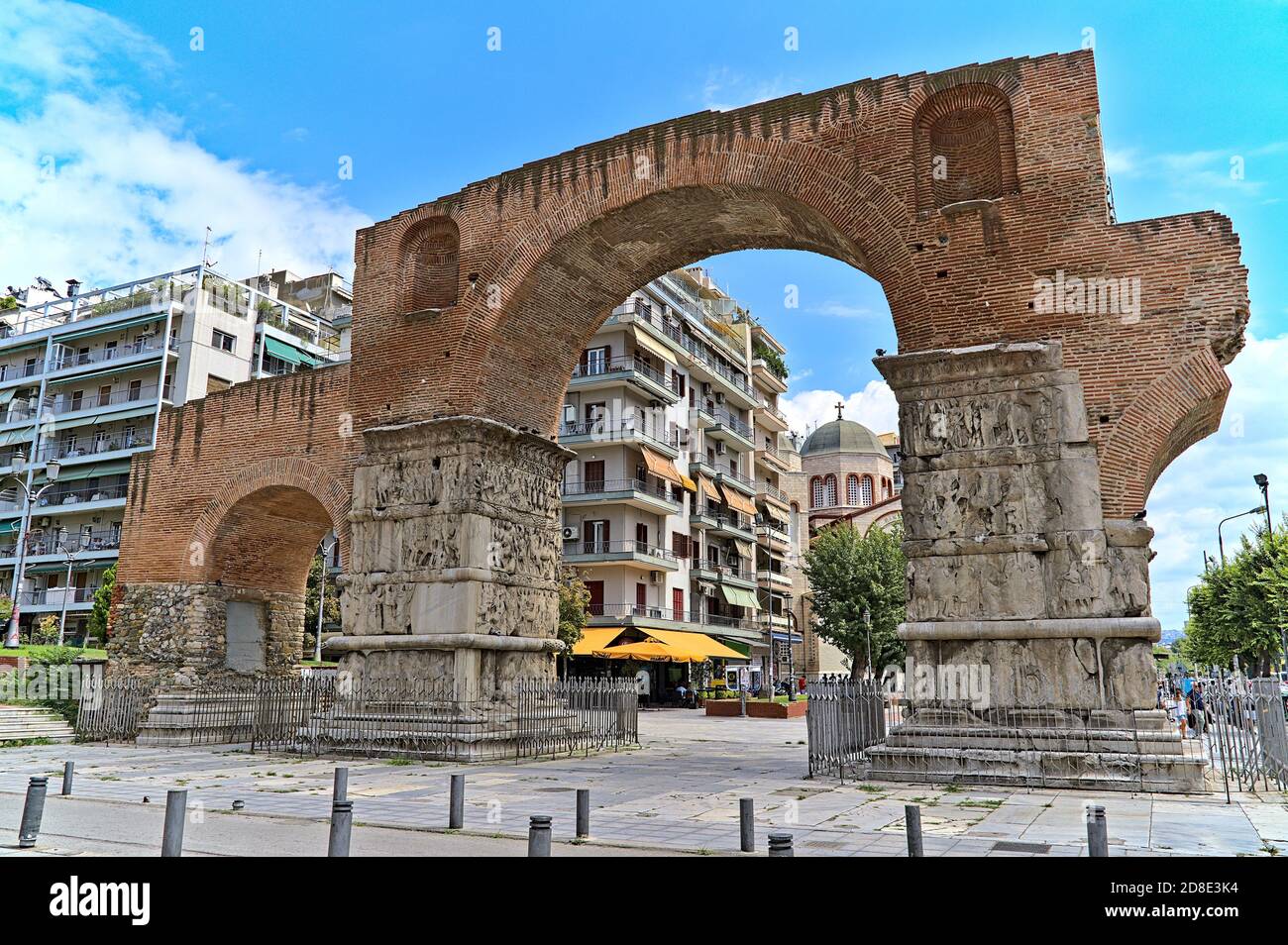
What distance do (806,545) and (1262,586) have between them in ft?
93.9

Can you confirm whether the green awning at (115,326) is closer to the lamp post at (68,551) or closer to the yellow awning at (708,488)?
the lamp post at (68,551)

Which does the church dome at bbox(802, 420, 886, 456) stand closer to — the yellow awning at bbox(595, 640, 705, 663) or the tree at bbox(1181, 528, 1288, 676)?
the tree at bbox(1181, 528, 1288, 676)

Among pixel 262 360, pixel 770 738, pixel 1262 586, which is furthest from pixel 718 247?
pixel 262 360

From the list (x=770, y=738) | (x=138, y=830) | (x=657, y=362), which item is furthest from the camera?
(x=657, y=362)

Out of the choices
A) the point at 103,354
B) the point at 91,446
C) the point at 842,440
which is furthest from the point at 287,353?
the point at 842,440

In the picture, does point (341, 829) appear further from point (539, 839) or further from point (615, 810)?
point (615, 810)

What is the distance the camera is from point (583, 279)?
49.7 feet

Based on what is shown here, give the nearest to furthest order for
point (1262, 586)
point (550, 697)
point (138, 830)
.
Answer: point (138, 830) → point (550, 697) → point (1262, 586)

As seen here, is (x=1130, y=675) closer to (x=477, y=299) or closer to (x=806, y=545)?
(x=477, y=299)

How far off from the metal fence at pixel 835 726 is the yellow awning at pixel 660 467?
21.9 m

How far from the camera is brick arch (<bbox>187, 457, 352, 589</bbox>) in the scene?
1633cm

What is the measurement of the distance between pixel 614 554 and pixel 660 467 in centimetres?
366

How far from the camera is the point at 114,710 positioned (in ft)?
54.7

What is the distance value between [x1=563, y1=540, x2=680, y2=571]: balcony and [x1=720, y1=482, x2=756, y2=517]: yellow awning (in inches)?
280
